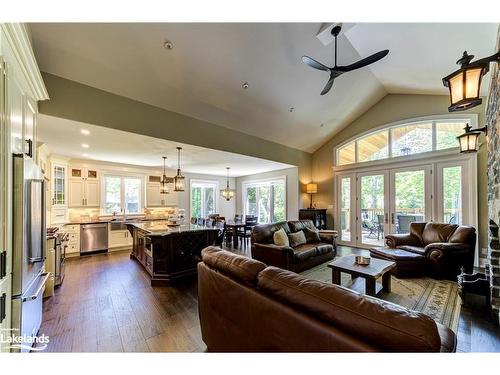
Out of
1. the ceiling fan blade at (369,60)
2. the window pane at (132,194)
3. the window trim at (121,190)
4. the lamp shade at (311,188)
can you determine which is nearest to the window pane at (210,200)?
the window trim at (121,190)

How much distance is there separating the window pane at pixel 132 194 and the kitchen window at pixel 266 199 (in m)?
4.12

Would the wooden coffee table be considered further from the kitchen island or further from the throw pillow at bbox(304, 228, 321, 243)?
the kitchen island

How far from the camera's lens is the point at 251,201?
9117 mm

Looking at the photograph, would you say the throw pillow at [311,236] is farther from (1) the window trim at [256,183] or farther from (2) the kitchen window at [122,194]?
(2) the kitchen window at [122,194]

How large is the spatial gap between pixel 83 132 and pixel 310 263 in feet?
15.5

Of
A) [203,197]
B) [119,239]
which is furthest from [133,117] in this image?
[203,197]

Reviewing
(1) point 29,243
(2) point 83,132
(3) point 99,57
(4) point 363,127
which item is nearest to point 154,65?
(3) point 99,57

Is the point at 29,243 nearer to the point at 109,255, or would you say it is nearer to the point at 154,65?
the point at 154,65

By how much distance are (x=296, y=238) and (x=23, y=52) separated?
4.52 m

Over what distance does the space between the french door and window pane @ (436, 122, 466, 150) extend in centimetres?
44

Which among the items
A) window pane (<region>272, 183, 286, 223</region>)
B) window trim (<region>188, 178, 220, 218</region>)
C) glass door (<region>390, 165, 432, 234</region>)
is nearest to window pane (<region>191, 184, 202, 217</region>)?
window trim (<region>188, 178, 220, 218</region>)

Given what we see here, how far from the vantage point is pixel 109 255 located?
5406 millimetres

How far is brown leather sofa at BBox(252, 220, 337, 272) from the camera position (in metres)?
3.85

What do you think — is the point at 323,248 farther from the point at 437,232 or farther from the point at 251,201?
the point at 251,201
